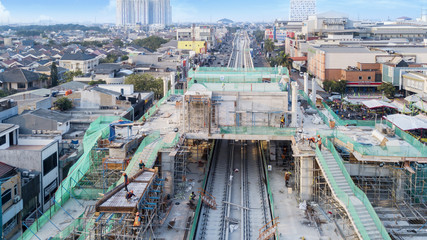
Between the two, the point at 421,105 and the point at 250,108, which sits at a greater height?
the point at 250,108

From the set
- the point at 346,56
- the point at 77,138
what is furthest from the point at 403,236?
the point at 346,56

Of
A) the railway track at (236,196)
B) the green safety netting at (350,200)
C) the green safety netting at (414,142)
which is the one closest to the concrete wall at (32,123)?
the railway track at (236,196)

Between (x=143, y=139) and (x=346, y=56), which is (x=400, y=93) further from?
(x=143, y=139)

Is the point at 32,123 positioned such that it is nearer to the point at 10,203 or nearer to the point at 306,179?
the point at 10,203

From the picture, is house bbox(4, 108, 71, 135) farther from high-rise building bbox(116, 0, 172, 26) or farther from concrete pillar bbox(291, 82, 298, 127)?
high-rise building bbox(116, 0, 172, 26)

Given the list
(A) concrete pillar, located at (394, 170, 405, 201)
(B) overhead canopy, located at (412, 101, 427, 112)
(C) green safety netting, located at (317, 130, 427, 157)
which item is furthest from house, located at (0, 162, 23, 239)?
(B) overhead canopy, located at (412, 101, 427, 112)

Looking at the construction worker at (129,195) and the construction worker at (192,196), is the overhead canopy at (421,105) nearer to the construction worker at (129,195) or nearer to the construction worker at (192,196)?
the construction worker at (192,196)

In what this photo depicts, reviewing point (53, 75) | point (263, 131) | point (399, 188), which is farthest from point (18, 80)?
point (399, 188)
